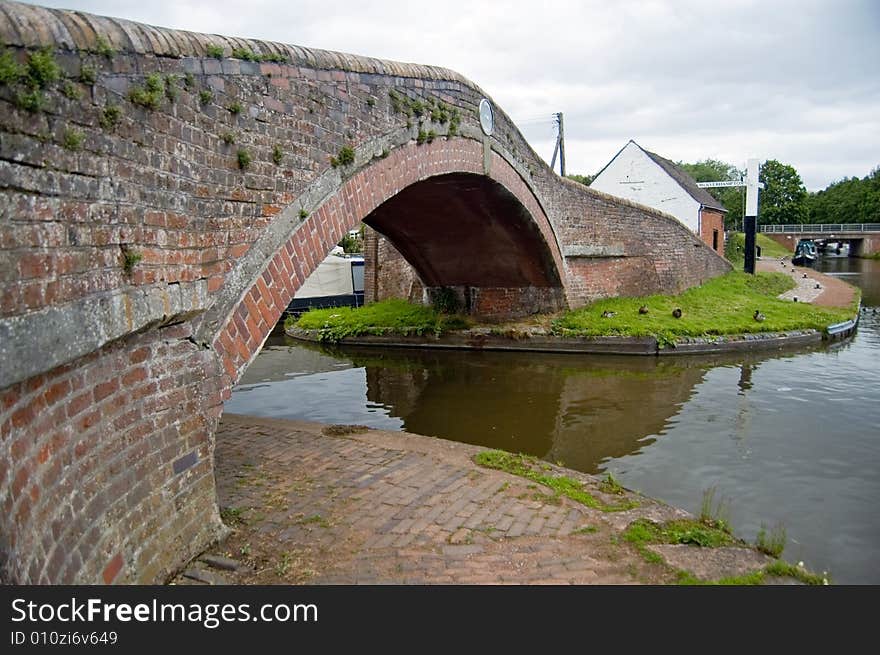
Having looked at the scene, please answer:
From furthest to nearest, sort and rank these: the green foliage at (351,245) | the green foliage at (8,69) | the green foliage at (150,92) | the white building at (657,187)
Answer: the green foliage at (351,245), the white building at (657,187), the green foliage at (150,92), the green foliage at (8,69)

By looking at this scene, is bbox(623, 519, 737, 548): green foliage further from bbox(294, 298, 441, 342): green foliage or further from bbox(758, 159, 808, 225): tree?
bbox(758, 159, 808, 225): tree

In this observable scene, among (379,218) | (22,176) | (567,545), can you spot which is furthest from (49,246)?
(379,218)

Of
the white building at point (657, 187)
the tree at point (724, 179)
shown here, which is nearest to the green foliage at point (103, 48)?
the white building at point (657, 187)

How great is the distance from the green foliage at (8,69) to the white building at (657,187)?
2473 centimetres

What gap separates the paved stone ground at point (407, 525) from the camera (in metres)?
3.82

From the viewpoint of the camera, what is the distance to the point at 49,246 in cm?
276

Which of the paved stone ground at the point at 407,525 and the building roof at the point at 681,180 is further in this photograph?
the building roof at the point at 681,180

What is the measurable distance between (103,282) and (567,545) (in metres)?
3.07

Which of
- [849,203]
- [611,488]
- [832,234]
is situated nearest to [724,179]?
[849,203]

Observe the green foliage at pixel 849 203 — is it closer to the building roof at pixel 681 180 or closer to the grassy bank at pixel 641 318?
the building roof at pixel 681 180

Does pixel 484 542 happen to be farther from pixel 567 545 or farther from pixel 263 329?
pixel 263 329

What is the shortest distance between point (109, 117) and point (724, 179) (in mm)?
74790

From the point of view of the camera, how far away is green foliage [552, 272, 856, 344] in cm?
1358

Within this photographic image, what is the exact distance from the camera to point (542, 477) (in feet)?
18.3
